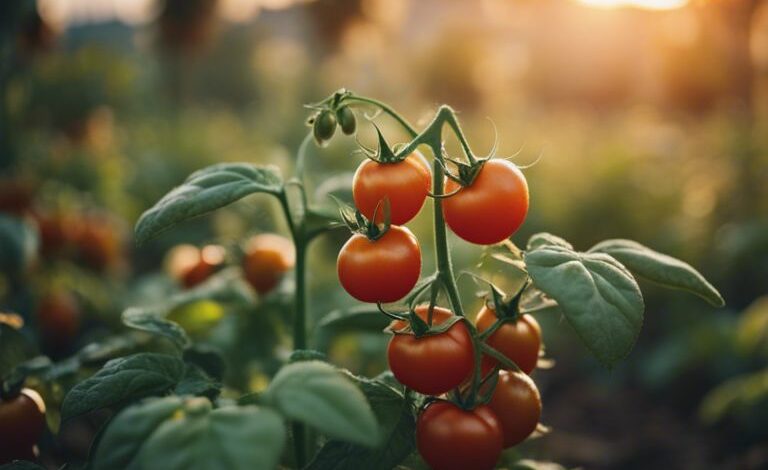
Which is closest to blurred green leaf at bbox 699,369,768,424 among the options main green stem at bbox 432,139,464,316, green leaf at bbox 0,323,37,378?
main green stem at bbox 432,139,464,316

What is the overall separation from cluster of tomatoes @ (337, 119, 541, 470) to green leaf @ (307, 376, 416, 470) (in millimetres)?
26

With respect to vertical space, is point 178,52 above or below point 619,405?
above

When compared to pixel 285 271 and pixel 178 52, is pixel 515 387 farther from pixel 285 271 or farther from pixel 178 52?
pixel 178 52

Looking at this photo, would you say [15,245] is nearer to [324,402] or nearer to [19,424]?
[19,424]

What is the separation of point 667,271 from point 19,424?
3.06ft

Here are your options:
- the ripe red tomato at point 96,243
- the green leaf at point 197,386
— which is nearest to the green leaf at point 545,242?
the green leaf at point 197,386

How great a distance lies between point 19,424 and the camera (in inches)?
37.9

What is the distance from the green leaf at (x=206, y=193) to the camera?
0.82 metres

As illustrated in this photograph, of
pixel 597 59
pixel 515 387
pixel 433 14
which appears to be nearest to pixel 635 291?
pixel 515 387

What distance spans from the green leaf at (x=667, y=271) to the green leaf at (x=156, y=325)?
650 millimetres

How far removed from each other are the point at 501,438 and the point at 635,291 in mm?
241

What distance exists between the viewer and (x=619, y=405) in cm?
302

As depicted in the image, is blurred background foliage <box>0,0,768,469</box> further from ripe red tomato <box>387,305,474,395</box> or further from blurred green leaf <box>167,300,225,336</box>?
ripe red tomato <box>387,305,474,395</box>

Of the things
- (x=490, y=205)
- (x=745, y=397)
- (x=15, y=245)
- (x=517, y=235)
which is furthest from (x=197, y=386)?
(x=517, y=235)
